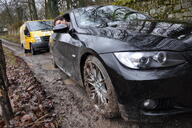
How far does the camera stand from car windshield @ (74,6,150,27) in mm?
2639

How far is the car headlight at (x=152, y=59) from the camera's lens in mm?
1478

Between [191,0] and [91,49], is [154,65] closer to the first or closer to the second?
[91,49]

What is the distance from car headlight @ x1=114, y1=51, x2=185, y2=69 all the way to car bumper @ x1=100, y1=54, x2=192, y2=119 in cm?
5

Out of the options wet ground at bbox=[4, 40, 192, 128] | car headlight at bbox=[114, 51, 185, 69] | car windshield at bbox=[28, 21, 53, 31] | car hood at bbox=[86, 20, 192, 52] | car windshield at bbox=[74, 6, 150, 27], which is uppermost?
car windshield at bbox=[28, 21, 53, 31]

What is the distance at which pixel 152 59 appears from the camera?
1.51 m

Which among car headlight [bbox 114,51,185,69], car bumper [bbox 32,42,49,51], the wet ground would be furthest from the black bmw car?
car bumper [bbox 32,42,49,51]

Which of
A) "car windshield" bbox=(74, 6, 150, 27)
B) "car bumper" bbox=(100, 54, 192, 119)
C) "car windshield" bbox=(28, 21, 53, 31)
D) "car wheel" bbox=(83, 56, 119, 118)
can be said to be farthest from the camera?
"car windshield" bbox=(28, 21, 53, 31)

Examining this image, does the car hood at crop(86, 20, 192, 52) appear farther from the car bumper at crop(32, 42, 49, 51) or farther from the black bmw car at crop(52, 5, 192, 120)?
the car bumper at crop(32, 42, 49, 51)

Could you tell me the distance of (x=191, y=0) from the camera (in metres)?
4.49

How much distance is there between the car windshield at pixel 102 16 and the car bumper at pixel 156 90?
128cm

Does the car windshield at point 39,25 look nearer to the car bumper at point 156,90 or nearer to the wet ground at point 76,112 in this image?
the wet ground at point 76,112

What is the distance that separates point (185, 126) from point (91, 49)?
54.9 inches

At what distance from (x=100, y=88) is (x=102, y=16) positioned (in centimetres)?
142

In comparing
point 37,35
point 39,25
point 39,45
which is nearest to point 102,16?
point 39,45
